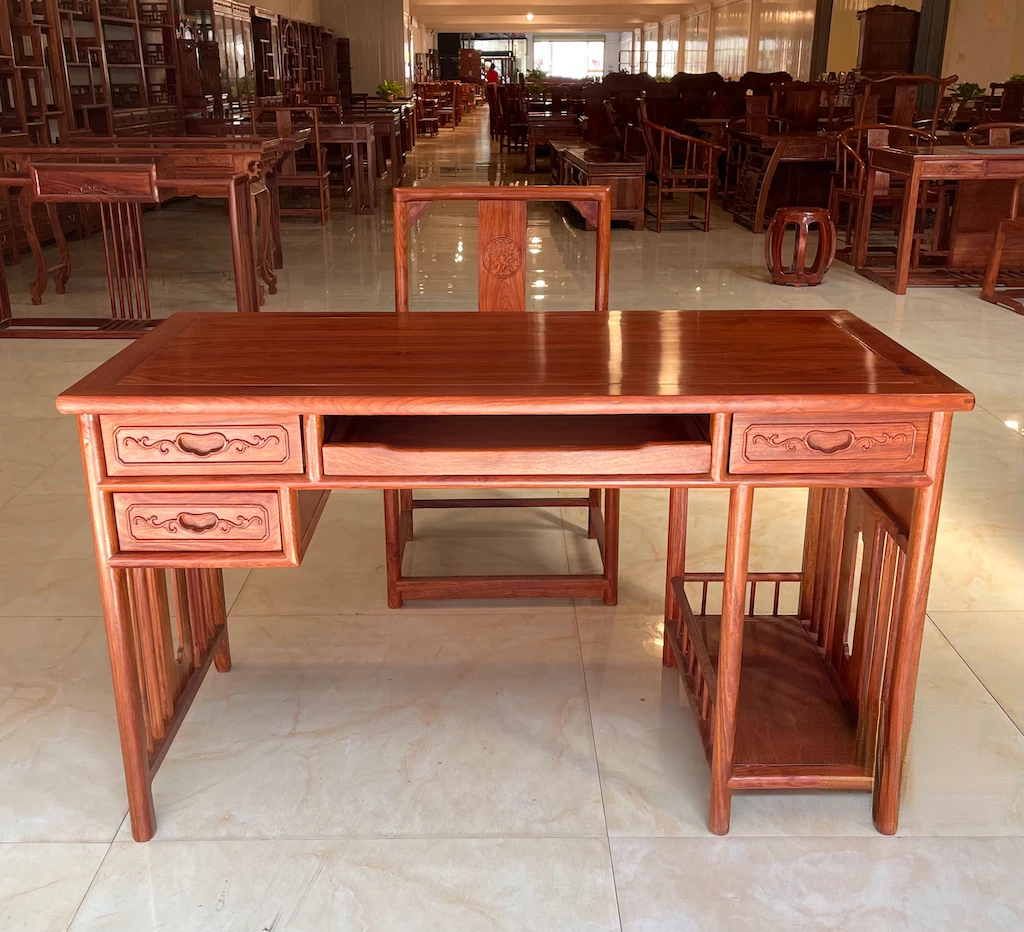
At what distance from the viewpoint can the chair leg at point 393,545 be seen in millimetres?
2139

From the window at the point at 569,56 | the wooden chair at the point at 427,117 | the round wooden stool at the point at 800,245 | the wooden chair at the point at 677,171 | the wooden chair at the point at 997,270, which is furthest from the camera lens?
the window at the point at 569,56

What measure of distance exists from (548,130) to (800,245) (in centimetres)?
640

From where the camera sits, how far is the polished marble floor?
1440 mm

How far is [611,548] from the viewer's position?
221 centimetres

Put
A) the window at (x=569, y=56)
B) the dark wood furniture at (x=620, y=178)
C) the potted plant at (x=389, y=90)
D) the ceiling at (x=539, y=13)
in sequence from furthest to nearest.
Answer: the window at (x=569, y=56)
the ceiling at (x=539, y=13)
the potted plant at (x=389, y=90)
the dark wood furniture at (x=620, y=178)

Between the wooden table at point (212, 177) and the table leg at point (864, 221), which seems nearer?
the wooden table at point (212, 177)

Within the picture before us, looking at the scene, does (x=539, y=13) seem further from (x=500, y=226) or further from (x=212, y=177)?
(x=500, y=226)

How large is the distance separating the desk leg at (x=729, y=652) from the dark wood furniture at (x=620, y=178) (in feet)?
20.8

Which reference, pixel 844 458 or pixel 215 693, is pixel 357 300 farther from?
pixel 844 458

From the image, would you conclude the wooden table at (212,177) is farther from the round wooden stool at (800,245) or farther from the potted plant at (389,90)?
the potted plant at (389,90)

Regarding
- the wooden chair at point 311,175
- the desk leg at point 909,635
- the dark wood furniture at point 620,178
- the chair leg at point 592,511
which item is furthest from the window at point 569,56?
the desk leg at point 909,635

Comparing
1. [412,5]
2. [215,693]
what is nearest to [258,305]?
[215,693]

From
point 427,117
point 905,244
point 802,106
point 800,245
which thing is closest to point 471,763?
point 800,245

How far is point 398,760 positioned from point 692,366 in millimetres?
848
